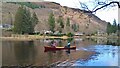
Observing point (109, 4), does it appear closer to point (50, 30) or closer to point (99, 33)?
point (50, 30)

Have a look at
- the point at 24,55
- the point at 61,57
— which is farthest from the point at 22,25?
the point at 61,57

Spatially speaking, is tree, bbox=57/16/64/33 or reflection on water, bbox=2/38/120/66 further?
tree, bbox=57/16/64/33

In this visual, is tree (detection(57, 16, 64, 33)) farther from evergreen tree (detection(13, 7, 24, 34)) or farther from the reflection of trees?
the reflection of trees

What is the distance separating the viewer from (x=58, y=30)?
45188 mm

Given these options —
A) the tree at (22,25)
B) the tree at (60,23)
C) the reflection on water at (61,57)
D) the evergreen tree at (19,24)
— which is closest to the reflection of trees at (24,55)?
the reflection on water at (61,57)

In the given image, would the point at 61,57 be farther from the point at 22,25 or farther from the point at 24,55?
the point at 22,25

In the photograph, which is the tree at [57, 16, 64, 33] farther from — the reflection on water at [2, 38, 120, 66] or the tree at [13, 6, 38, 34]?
the reflection on water at [2, 38, 120, 66]

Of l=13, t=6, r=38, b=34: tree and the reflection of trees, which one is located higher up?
l=13, t=6, r=38, b=34: tree

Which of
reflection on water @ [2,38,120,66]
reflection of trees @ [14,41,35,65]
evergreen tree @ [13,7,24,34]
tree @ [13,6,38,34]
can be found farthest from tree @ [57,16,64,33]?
reflection on water @ [2,38,120,66]

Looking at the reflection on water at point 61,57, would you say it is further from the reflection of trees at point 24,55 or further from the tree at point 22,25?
the tree at point 22,25

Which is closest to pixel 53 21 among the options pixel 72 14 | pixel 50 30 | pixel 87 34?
pixel 50 30

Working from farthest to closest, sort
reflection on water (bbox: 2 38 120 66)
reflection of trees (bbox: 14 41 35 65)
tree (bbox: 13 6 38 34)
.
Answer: tree (bbox: 13 6 38 34) < reflection of trees (bbox: 14 41 35 65) < reflection on water (bbox: 2 38 120 66)

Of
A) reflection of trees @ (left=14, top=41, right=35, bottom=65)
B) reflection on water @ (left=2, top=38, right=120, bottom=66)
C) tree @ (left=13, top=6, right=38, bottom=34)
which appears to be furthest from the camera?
tree @ (left=13, top=6, right=38, bottom=34)

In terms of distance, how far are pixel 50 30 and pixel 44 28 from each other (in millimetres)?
2151
